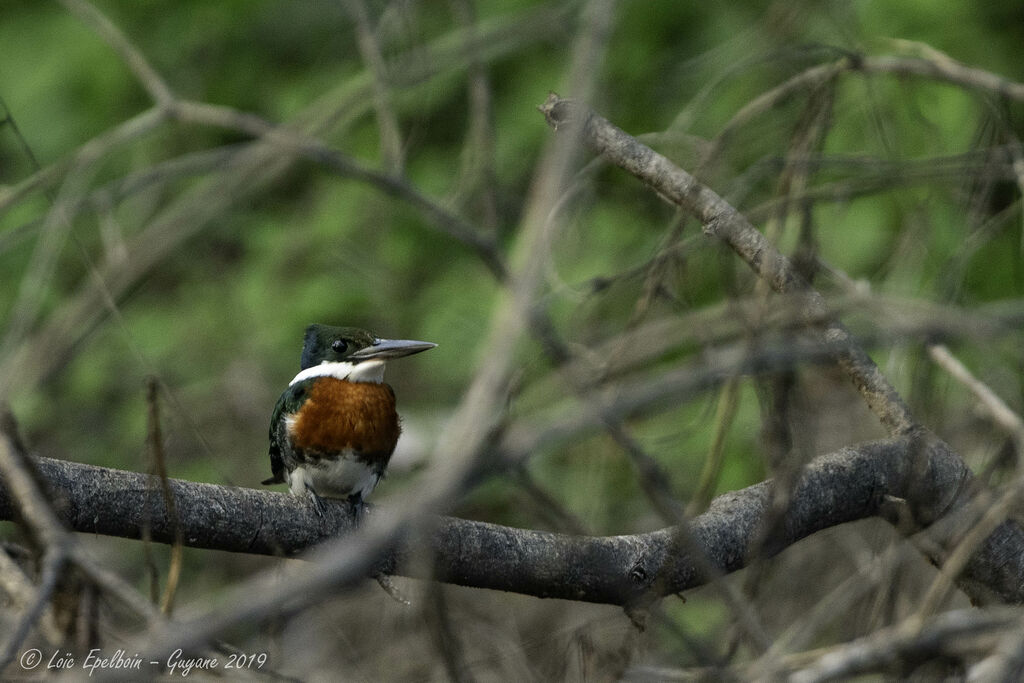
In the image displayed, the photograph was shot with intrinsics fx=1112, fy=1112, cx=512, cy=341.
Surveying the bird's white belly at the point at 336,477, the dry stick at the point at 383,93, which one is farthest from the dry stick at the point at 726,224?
the bird's white belly at the point at 336,477

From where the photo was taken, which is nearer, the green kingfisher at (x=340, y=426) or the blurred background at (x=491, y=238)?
the blurred background at (x=491, y=238)

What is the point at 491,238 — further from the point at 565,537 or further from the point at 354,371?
the point at 354,371

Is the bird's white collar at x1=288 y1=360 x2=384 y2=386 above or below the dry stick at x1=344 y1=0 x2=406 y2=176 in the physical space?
below

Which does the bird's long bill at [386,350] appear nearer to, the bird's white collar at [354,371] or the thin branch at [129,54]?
the bird's white collar at [354,371]

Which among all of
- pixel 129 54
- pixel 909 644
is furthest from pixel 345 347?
pixel 909 644

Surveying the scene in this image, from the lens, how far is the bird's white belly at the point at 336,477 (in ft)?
9.88

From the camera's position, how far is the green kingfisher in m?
3.04

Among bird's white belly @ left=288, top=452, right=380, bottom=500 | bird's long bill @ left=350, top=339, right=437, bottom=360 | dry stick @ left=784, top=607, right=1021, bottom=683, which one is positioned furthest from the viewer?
bird's long bill @ left=350, top=339, right=437, bottom=360

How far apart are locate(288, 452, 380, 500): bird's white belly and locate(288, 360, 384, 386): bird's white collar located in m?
0.28

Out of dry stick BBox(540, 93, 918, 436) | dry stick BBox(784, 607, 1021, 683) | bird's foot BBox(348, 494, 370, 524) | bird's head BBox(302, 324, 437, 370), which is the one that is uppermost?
dry stick BBox(540, 93, 918, 436)

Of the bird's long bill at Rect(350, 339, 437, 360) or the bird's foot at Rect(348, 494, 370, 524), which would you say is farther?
the bird's long bill at Rect(350, 339, 437, 360)

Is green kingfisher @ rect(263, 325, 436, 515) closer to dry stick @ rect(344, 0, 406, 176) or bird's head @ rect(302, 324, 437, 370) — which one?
bird's head @ rect(302, 324, 437, 370)

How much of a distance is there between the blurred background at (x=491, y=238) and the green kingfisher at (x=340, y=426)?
1.41 feet

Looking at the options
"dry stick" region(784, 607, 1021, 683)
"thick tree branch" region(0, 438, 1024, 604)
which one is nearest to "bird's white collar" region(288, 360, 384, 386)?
"thick tree branch" region(0, 438, 1024, 604)
